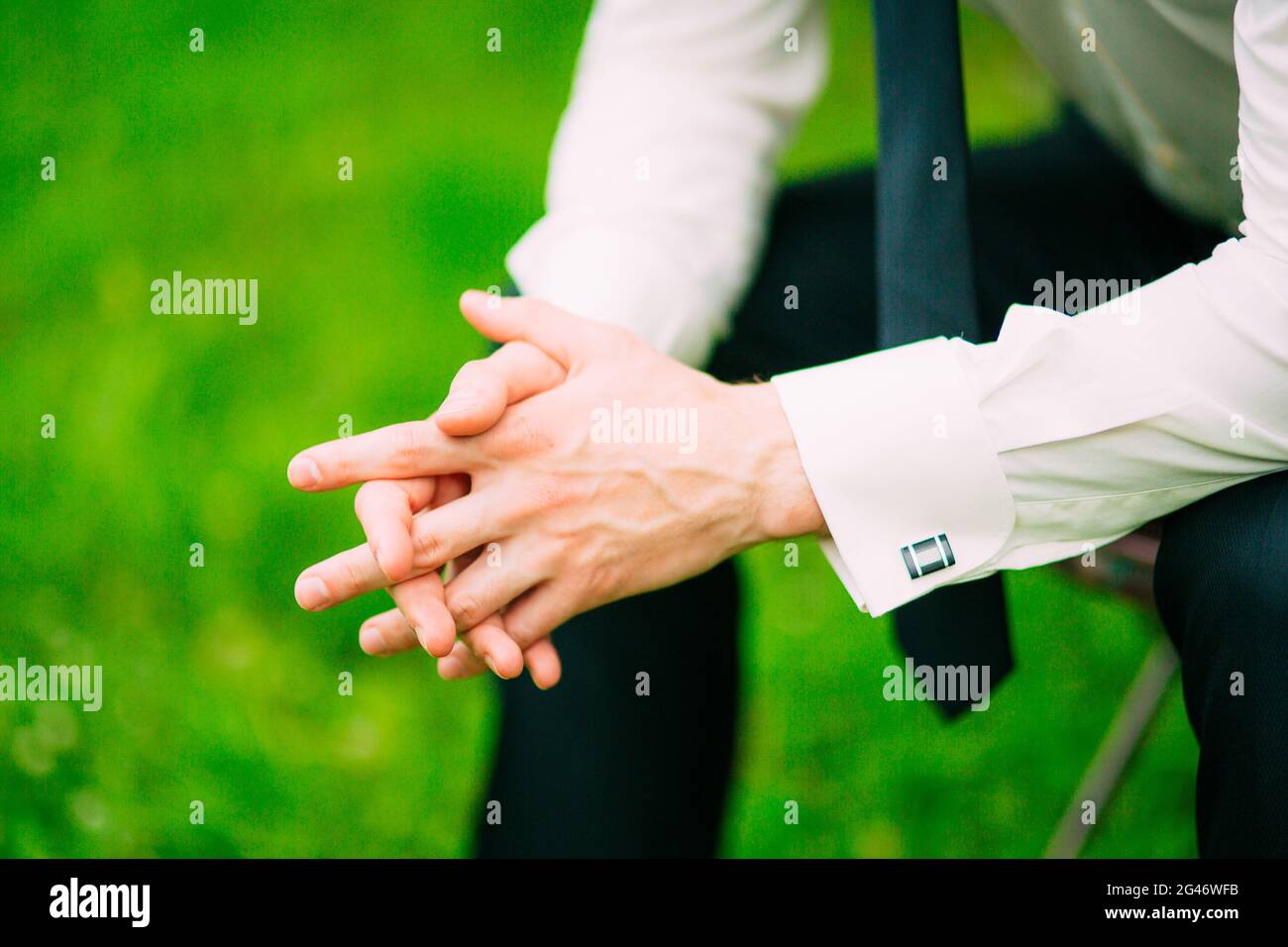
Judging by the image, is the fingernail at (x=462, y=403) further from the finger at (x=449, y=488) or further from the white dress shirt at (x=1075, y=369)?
the white dress shirt at (x=1075, y=369)

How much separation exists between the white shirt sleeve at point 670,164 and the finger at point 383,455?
0.24 meters

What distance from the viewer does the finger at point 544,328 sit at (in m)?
1.14

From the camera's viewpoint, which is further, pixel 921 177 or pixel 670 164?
pixel 670 164

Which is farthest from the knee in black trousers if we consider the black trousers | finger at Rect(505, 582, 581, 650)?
finger at Rect(505, 582, 581, 650)

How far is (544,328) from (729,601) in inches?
16.2

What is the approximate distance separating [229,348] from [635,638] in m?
1.57

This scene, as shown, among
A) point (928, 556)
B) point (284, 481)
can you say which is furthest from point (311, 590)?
point (284, 481)

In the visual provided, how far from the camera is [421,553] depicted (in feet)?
3.49

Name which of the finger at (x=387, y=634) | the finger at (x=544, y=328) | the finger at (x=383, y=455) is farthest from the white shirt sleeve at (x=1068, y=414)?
the finger at (x=387, y=634)

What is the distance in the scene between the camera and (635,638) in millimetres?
1299

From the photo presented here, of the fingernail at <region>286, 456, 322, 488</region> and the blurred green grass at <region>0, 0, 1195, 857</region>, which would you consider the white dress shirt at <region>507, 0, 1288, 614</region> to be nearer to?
the fingernail at <region>286, 456, 322, 488</region>

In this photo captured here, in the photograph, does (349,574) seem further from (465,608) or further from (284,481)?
(284,481)
